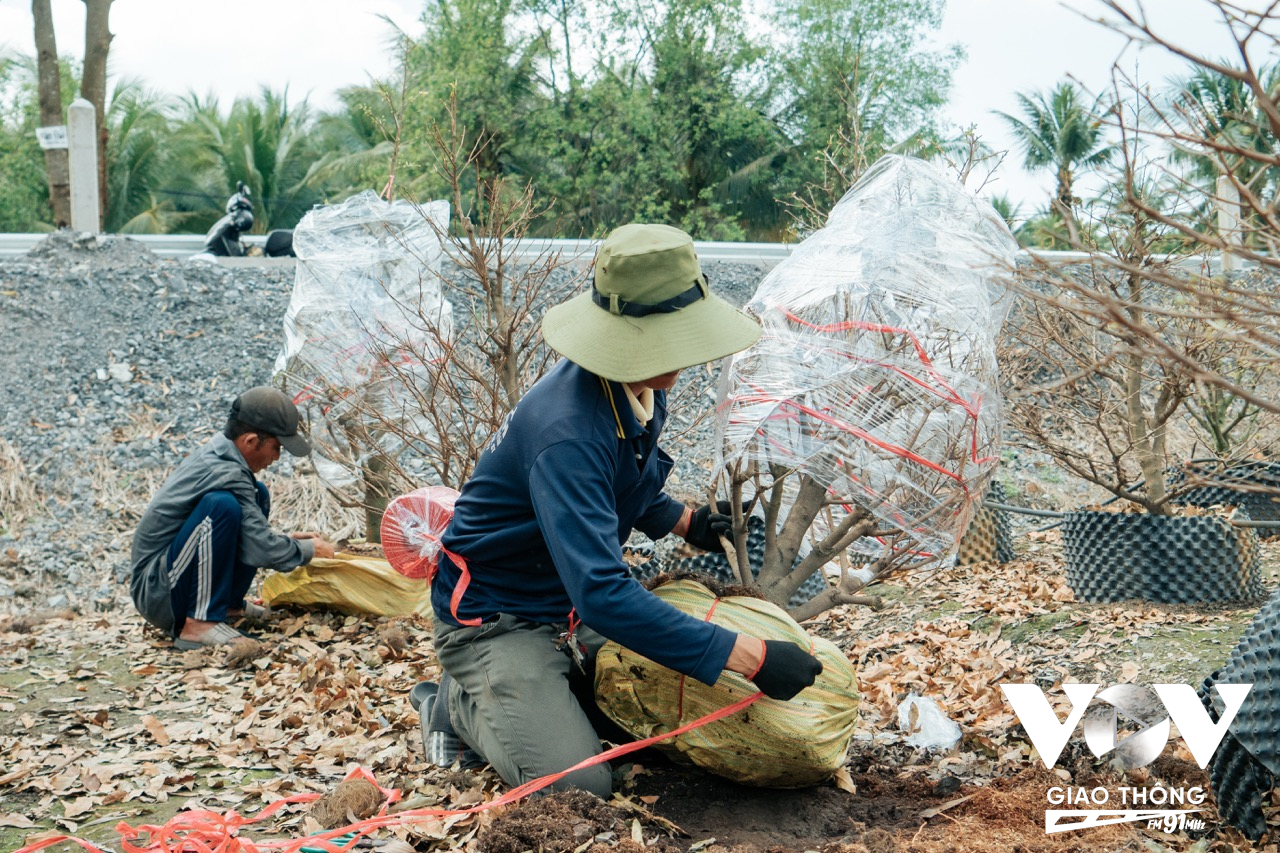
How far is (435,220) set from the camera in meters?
5.57

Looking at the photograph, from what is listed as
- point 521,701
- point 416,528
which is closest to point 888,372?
point 521,701

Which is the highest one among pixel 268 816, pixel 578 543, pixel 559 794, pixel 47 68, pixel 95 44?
pixel 95 44

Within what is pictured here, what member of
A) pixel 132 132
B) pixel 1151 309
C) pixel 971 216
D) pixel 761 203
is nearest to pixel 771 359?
pixel 971 216

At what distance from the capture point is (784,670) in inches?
106

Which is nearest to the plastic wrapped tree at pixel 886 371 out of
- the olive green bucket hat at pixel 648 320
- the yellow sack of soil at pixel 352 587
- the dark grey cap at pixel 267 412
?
the olive green bucket hat at pixel 648 320

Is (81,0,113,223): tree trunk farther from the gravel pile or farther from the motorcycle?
the gravel pile

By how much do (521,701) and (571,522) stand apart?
66 cm

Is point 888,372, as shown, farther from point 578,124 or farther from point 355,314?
point 578,124

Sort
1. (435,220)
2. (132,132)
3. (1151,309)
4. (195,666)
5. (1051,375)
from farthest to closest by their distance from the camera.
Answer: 1. (132,132)
2. (1051,375)
3. (435,220)
4. (195,666)
5. (1151,309)

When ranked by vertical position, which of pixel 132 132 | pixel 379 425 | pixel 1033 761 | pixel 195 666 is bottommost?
pixel 195 666

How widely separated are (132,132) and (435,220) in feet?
85.0

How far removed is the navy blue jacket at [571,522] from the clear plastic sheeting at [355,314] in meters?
2.50

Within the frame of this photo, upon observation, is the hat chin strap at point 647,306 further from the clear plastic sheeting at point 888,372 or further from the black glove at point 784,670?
the black glove at point 784,670

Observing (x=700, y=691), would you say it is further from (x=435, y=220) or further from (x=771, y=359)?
(x=435, y=220)
